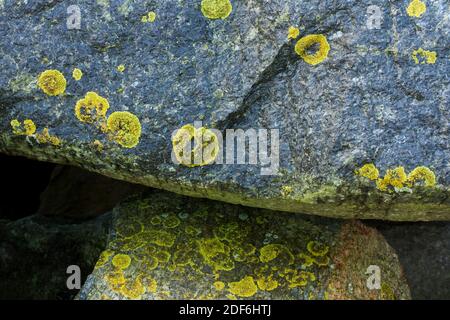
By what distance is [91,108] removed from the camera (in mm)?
2281

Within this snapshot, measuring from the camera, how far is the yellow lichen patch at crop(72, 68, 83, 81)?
2283 millimetres

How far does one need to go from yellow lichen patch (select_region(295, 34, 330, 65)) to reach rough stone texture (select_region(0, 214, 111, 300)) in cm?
148

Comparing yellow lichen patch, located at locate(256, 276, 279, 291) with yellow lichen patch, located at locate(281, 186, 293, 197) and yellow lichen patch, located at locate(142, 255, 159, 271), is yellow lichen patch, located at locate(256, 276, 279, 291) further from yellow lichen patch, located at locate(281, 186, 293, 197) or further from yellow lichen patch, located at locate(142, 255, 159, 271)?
yellow lichen patch, located at locate(281, 186, 293, 197)

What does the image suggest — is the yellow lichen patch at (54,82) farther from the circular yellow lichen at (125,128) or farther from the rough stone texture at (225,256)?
the rough stone texture at (225,256)

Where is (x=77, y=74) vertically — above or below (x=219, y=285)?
above

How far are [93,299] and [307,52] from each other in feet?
4.34

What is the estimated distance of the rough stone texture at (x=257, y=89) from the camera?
2.16 meters

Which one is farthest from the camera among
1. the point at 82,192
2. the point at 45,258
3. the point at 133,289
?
the point at 82,192

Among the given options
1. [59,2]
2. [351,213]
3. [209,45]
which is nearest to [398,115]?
[351,213]

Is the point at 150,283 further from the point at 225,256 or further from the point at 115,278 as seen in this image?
the point at 225,256

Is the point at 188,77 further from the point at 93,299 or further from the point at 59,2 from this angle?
the point at 93,299

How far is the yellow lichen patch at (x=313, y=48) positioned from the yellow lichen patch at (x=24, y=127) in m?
1.02

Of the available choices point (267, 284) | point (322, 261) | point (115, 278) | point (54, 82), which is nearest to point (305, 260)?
point (322, 261)

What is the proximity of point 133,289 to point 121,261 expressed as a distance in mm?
145
